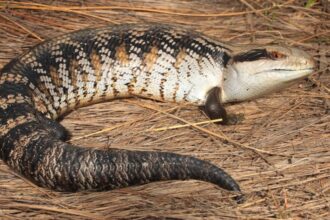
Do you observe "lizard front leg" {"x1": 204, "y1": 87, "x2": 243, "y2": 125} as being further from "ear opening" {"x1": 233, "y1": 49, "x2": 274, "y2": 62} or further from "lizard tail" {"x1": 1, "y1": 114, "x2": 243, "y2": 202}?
"lizard tail" {"x1": 1, "y1": 114, "x2": 243, "y2": 202}

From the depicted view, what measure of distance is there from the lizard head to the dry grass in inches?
5.9

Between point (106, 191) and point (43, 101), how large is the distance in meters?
1.23

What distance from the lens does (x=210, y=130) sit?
4777mm

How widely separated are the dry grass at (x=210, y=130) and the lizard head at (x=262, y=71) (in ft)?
0.49

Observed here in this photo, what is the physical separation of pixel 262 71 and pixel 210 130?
717 mm

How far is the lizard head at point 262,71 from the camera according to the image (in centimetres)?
482

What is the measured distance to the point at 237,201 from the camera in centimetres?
389

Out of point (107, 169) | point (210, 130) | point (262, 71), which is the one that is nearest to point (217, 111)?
point (210, 130)

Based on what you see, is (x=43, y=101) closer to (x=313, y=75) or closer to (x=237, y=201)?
(x=237, y=201)

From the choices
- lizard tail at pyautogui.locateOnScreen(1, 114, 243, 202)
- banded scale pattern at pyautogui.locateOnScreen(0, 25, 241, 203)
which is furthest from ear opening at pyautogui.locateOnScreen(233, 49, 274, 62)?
lizard tail at pyautogui.locateOnScreen(1, 114, 243, 202)

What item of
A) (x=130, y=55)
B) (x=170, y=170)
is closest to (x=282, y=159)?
(x=170, y=170)

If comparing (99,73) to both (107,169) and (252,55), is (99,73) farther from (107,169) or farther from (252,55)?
(107,169)

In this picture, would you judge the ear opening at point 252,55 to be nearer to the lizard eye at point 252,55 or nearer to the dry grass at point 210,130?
the lizard eye at point 252,55

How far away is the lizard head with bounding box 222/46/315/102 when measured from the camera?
4.82 metres
